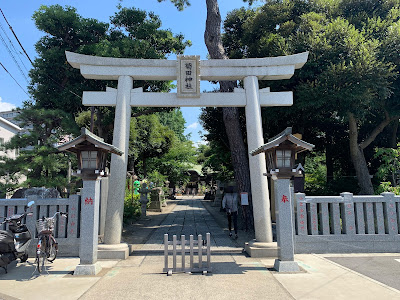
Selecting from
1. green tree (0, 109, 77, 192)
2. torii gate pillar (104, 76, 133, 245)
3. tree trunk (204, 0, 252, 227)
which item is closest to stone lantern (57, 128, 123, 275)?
torii gate pillar (104, 76, 133, 245)

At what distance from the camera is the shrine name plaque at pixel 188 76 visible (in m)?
8.61

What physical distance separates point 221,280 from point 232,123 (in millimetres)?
7008

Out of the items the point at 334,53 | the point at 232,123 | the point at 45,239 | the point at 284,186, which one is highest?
the point at 334,53

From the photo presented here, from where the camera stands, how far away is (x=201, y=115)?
659 inches

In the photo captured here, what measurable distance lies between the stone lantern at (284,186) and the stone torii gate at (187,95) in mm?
1502

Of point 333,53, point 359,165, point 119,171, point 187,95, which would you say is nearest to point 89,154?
point 119,171

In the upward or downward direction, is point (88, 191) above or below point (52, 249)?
above

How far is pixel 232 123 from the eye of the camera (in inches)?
457

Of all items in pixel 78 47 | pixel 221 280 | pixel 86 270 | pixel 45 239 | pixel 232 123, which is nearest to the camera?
pixel 221 280

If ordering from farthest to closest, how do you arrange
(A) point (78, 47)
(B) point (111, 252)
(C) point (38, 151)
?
1. (A) point (78, 47)
2. (C) point (38, 151)
3. (B) point (111, 252)

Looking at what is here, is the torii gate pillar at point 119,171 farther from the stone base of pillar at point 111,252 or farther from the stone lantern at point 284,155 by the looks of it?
the stone lantern at point 284,155

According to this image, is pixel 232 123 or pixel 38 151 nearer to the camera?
pixel 38 151

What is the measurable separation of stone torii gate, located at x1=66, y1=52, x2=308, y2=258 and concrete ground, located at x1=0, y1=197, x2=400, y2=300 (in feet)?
5.19

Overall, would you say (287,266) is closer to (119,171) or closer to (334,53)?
(119,171)
